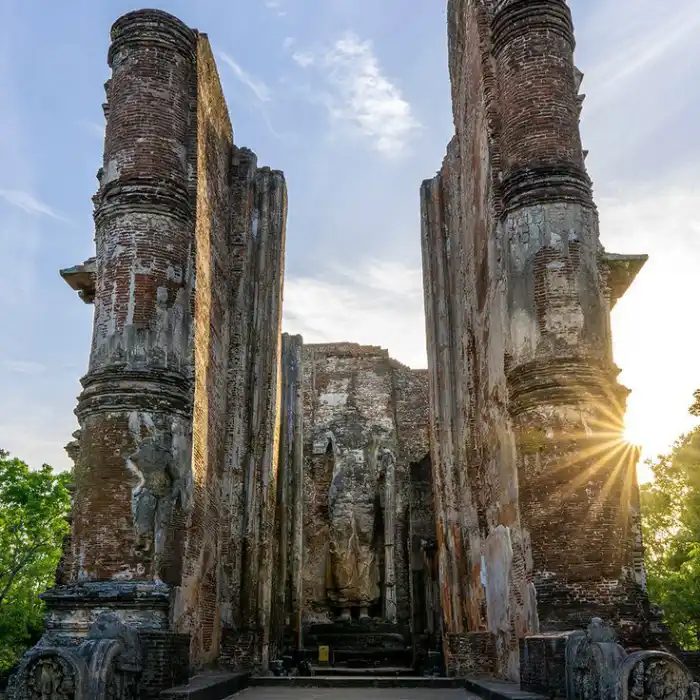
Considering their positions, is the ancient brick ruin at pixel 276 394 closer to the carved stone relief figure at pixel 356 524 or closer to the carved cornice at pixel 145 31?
the carved cornice at pixel 145 31

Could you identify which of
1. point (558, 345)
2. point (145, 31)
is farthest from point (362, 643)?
point (145, 31)

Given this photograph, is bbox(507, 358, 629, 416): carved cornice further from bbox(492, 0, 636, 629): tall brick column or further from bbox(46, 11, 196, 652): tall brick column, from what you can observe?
bbox(46, 11, 196, 652): tall brick column

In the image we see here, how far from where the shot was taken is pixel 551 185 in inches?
346

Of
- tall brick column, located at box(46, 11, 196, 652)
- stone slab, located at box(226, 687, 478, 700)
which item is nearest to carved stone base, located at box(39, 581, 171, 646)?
tall brick column, located at box(46, 11, 196, 652)

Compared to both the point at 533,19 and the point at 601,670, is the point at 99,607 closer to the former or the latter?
the point at 601,670

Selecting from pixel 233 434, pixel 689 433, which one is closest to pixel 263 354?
pixel 233 434

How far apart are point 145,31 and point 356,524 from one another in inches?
488

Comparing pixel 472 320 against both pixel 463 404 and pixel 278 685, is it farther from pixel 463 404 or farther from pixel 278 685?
pixel 278 685

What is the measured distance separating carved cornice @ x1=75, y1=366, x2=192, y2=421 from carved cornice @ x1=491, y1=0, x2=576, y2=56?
5.54 m

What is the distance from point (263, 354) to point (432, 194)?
4073 millimetres

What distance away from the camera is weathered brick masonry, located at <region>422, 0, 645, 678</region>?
775 cm

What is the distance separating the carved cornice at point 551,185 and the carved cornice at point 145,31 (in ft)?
15.2

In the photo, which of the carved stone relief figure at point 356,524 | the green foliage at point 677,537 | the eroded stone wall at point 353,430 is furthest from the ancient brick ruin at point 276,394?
the green foliage at point 677,537

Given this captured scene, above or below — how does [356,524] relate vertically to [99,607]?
above
